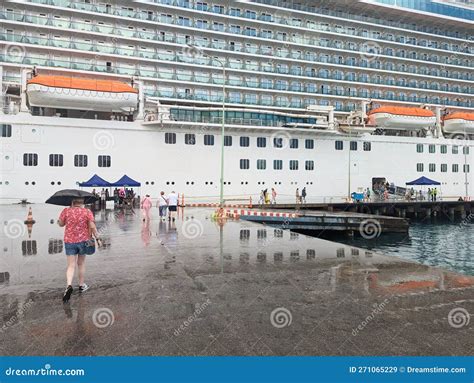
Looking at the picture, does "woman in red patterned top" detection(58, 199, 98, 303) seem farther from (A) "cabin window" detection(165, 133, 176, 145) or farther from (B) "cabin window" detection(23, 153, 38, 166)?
(A) "cabin window" detection(165, 133, 176, 145)

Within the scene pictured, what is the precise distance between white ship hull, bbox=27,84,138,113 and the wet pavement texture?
20.1 m

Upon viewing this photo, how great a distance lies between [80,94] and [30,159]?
5876mm

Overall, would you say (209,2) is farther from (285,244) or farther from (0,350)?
(0,350)

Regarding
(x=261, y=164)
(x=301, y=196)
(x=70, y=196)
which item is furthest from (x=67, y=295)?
(x=301, y=196)

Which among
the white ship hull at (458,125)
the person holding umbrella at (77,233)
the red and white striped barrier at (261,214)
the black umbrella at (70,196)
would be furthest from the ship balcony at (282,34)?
the person holding umbrella at (77,233)

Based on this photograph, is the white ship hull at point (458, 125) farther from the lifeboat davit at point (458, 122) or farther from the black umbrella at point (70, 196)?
the black umbrella at point (70, 196)

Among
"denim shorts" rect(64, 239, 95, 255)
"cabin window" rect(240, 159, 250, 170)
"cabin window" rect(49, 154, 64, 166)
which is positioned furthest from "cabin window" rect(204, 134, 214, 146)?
"denim shorts" rect(64, 239, 95, 255)

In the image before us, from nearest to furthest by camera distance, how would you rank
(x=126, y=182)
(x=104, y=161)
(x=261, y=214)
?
(x=261, y=214) → (x=126, y=182) → (x=104, y=161)

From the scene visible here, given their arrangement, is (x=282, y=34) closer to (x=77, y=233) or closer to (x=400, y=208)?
(x=400, y=208)

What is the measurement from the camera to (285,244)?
11938 mm

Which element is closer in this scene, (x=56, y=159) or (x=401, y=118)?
(x=56, y=159)

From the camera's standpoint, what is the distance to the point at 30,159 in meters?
27.5

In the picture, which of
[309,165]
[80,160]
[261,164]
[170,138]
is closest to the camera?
[80,160]

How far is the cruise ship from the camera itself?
28703mm
